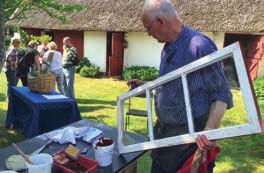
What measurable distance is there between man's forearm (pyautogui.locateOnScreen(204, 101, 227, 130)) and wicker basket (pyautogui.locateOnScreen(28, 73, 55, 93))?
12.2ft

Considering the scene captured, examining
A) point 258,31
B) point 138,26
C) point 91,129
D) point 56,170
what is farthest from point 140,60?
point 56,170

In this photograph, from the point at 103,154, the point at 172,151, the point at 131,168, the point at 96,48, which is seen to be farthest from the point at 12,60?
the point at 96,48

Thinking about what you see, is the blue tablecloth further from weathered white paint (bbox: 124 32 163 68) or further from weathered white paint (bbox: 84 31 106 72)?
weathered white paint (bbox: 84 31 106 72)

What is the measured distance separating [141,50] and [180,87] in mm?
11225

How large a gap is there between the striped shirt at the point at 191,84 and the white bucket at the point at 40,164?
0.86 m

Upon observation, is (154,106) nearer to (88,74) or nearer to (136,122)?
(136,122)

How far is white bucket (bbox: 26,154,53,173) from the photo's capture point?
2.14 meters

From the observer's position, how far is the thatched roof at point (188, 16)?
40.3 ft

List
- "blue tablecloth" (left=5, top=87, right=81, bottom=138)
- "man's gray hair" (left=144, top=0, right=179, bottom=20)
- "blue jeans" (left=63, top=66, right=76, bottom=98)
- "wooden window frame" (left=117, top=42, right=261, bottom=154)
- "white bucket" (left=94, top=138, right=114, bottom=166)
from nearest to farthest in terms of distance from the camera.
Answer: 1. "wooden window frame" (left=117, top=42, right=261, bottom=154)
2. "man's gray hair" (left=144, top=0, right=179, bottom=20)
3. "white bucket" (left=94, top=138, right=114, bottom=166)
4. "blue tablecloth" (left=5, top=87, right=81, bottom=138)
5. "blue jeans" (left=63, top=66, right=76, bottom=98)

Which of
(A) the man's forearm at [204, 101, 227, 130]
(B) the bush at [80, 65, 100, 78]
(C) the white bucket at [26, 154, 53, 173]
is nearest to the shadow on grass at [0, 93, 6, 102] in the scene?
(B) the bush at [80, 65, 100, 78]

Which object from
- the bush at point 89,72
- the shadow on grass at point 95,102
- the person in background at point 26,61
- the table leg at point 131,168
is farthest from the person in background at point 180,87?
the bush at point 89,72

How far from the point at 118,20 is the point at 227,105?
39.9 ft

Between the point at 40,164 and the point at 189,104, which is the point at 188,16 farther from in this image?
the point at 40,164

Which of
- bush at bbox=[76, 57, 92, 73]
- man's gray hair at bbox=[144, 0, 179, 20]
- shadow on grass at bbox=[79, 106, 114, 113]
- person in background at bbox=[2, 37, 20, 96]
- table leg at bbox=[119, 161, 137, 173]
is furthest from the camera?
bush at bbox=[76, 57, 92, 73]
